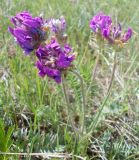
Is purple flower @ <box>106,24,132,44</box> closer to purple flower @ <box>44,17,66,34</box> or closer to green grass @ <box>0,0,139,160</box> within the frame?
purple flower @ <box>44,17,66,34</box>

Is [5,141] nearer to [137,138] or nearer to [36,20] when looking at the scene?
[36,20]

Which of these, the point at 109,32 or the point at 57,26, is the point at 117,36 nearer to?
the point at 109,32

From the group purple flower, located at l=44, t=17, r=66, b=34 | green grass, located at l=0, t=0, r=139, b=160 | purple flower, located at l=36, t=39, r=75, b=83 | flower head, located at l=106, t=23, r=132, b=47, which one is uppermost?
purple flower, located at l=44, t=17, r=66, b=34

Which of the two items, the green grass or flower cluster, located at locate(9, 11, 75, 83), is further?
the green grass

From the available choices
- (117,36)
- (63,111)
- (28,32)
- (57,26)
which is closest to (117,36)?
(117,36)

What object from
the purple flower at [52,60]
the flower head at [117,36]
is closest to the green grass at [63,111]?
the purple flower at [52,60]

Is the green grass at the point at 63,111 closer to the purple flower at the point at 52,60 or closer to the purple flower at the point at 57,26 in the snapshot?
the purple flower at the point at 52,60

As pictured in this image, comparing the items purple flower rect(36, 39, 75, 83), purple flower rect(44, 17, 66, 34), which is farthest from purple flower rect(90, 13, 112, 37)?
purple flower rect(36, 39, 75, 83)

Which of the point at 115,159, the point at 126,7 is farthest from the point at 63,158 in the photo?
the point at 126,7
